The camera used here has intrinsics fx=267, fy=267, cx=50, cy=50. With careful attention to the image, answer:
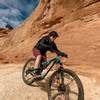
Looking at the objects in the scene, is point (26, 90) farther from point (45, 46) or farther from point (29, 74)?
point (45, 46)

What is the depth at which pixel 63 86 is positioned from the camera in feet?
29.9

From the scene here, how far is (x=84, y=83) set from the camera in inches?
452

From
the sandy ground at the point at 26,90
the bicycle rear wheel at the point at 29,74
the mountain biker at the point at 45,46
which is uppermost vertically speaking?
the mountain biker at the point at 45,46

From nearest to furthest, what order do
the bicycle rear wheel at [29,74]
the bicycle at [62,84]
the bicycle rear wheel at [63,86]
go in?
the bicycle at [62,84]
the bicycle rear wheel at [63,86]
the bicycle rear wheel at [29,74]

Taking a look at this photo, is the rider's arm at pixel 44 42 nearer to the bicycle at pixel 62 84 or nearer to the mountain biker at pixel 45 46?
the mountain biker at pixel 45 46

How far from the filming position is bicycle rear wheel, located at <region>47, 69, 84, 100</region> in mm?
9000

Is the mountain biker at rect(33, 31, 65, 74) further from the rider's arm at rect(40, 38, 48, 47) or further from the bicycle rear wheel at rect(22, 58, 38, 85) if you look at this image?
the bicycle rear wheel at rect(22, 58, 38, 85)

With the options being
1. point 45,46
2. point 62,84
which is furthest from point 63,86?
point 45,46

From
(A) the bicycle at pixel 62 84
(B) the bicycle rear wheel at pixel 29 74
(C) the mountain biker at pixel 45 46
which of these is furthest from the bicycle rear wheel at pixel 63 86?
(B) the bicycle rear wheel at pixel 29 74

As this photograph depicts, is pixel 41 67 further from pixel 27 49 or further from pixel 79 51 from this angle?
pixel 27 49

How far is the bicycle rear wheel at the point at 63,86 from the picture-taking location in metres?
9.00

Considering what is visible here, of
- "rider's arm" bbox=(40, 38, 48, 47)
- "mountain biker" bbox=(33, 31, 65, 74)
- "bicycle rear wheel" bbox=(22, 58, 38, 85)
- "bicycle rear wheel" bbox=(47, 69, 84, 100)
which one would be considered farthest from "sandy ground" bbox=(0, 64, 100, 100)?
"rider's arm" bbox=(40, 38, 48, 47)

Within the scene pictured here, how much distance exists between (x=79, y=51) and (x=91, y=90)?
552cm

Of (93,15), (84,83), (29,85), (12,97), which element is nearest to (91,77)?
(84,83)
